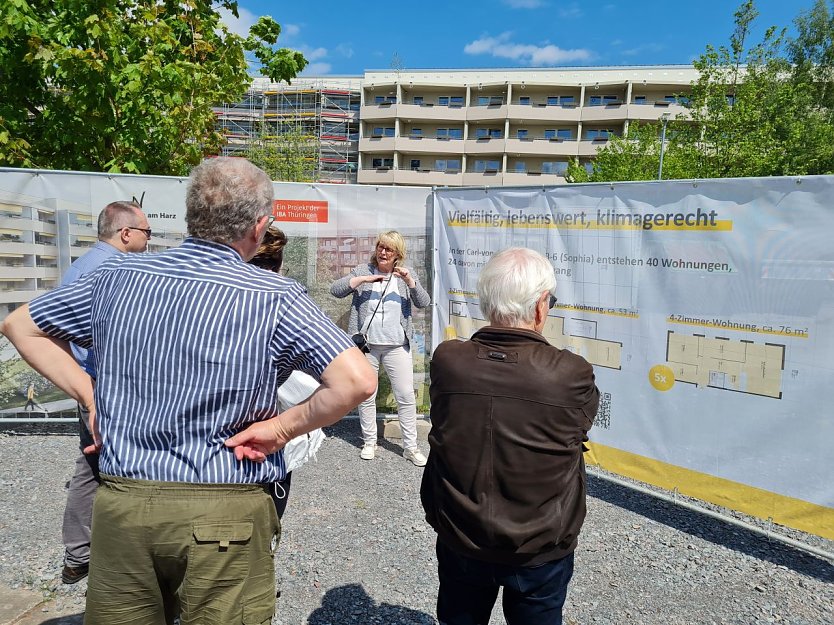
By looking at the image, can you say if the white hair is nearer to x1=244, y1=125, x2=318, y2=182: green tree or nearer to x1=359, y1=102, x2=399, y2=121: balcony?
x1=244, y1=125, x2=318, y2=182: green tree

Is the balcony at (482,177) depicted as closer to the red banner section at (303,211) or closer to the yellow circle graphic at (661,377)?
the red banner section at (303,211)

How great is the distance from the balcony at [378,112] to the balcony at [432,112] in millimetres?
857

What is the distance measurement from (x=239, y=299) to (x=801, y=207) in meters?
3.15

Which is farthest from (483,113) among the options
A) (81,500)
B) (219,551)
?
(219,551)

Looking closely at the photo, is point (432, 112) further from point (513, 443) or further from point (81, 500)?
point (513, 443)

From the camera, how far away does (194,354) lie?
142 cm

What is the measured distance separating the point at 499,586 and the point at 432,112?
5871 cm

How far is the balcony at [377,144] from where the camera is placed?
2242 inches

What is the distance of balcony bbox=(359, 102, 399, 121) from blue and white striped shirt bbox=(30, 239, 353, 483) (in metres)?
58.1

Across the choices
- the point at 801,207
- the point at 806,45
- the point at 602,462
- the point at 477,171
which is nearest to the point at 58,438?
the point at 602,462

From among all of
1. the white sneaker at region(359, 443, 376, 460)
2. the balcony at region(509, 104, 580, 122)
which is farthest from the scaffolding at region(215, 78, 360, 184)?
the white sneaker at region(359, 443, 376, 460)

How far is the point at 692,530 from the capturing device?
12.8ft

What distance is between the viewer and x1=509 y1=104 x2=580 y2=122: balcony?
54.0 meters

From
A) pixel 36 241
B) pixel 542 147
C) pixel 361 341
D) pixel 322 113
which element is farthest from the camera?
pixel 322 113
